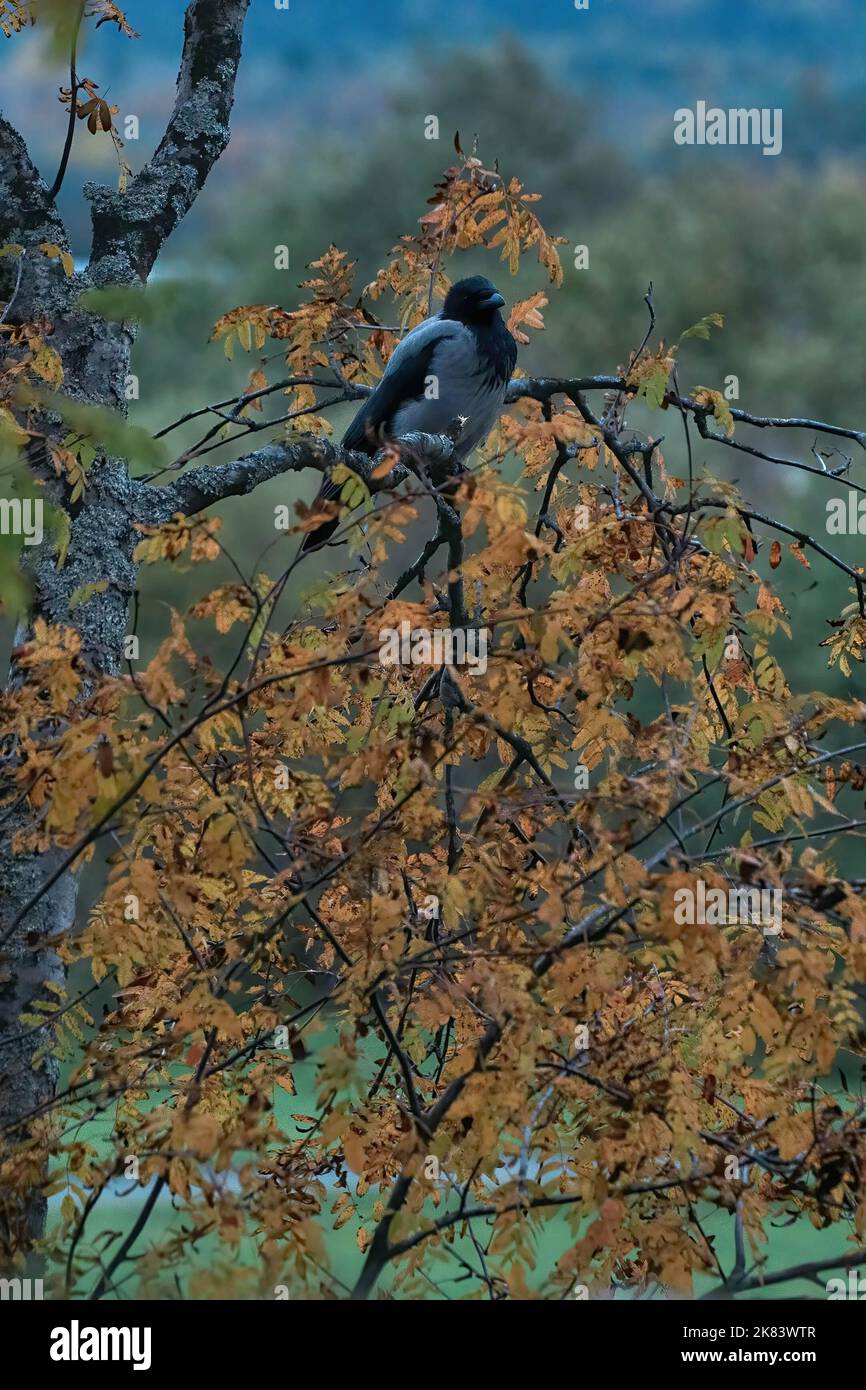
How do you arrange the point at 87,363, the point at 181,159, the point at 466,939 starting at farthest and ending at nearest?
the point at 181,159, the point at 87,363, the point at 466,939

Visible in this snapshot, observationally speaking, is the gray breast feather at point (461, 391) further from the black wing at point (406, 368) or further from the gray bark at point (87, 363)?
the gray bark at point (87, 363)

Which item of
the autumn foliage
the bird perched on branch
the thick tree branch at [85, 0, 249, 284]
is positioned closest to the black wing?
the bird perched on branch

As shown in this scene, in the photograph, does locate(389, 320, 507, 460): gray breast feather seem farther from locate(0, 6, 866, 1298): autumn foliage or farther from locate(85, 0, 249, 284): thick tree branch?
locate(0, 6, 866, 1298): autumn foliage

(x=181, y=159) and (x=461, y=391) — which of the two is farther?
(x=461, y=391)

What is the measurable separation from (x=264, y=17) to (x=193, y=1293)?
2064cm

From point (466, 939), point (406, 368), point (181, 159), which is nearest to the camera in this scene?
point (466, 939)

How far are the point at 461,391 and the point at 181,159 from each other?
1.00m

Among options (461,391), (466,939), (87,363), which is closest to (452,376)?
(461,391)

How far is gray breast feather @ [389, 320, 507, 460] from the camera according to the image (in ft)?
13.1

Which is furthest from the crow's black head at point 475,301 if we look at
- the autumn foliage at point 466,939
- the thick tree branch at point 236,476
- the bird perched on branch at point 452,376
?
the autumn foliage at point 466,939

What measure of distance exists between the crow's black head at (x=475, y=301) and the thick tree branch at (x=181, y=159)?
0.88 metres

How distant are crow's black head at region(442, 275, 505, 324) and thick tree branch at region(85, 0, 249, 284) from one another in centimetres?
88

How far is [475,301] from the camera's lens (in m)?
4.08

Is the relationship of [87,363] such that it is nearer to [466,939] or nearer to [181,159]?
[181,159]
